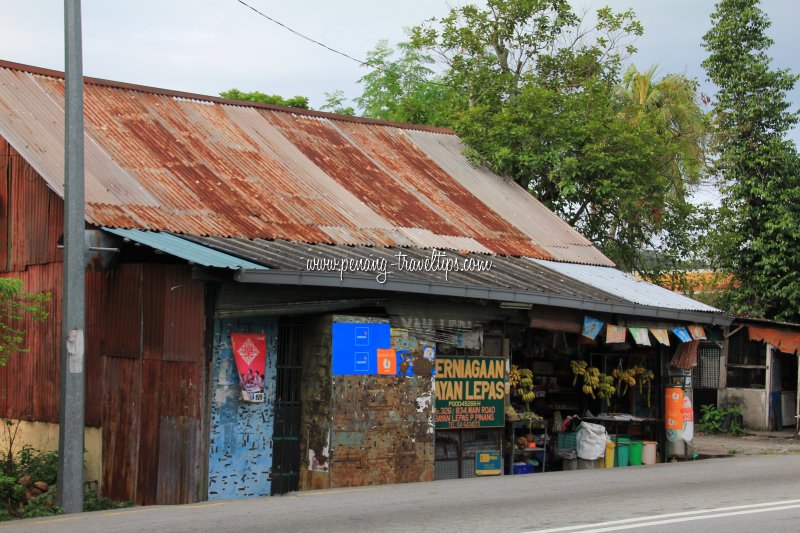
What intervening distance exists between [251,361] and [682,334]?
26.0ft

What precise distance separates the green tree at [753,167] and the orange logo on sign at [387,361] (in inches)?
559

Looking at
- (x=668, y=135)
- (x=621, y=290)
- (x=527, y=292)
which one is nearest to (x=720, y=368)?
(x=668, y=135)

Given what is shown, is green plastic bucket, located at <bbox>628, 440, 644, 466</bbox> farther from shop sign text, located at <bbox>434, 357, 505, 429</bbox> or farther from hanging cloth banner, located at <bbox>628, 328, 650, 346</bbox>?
shop sign text, located at <bbox>434, 357, 505, 429</bbox>

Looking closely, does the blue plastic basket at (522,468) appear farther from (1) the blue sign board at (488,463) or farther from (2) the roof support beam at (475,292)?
(2) the roof support beam at (475,292)

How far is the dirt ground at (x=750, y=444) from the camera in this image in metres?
19.3

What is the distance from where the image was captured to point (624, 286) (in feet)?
57.9

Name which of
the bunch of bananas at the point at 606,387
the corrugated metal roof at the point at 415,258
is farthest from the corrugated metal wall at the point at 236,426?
the bunch of bananas at the point at 606,387

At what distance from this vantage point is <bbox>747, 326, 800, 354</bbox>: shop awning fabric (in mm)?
22016

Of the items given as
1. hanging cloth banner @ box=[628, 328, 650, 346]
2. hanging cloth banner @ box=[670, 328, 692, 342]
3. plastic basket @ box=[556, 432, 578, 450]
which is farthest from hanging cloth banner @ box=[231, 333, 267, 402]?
hanging cloth banner @ box=[670, 328, 692, 342]

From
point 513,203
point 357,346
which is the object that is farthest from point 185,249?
point 513,203

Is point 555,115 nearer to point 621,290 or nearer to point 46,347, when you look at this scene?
point 621,290

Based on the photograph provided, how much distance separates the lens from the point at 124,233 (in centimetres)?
1259

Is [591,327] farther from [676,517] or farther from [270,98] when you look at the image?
[270,98]

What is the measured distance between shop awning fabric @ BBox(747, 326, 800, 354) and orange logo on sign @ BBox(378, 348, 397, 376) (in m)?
11.7
